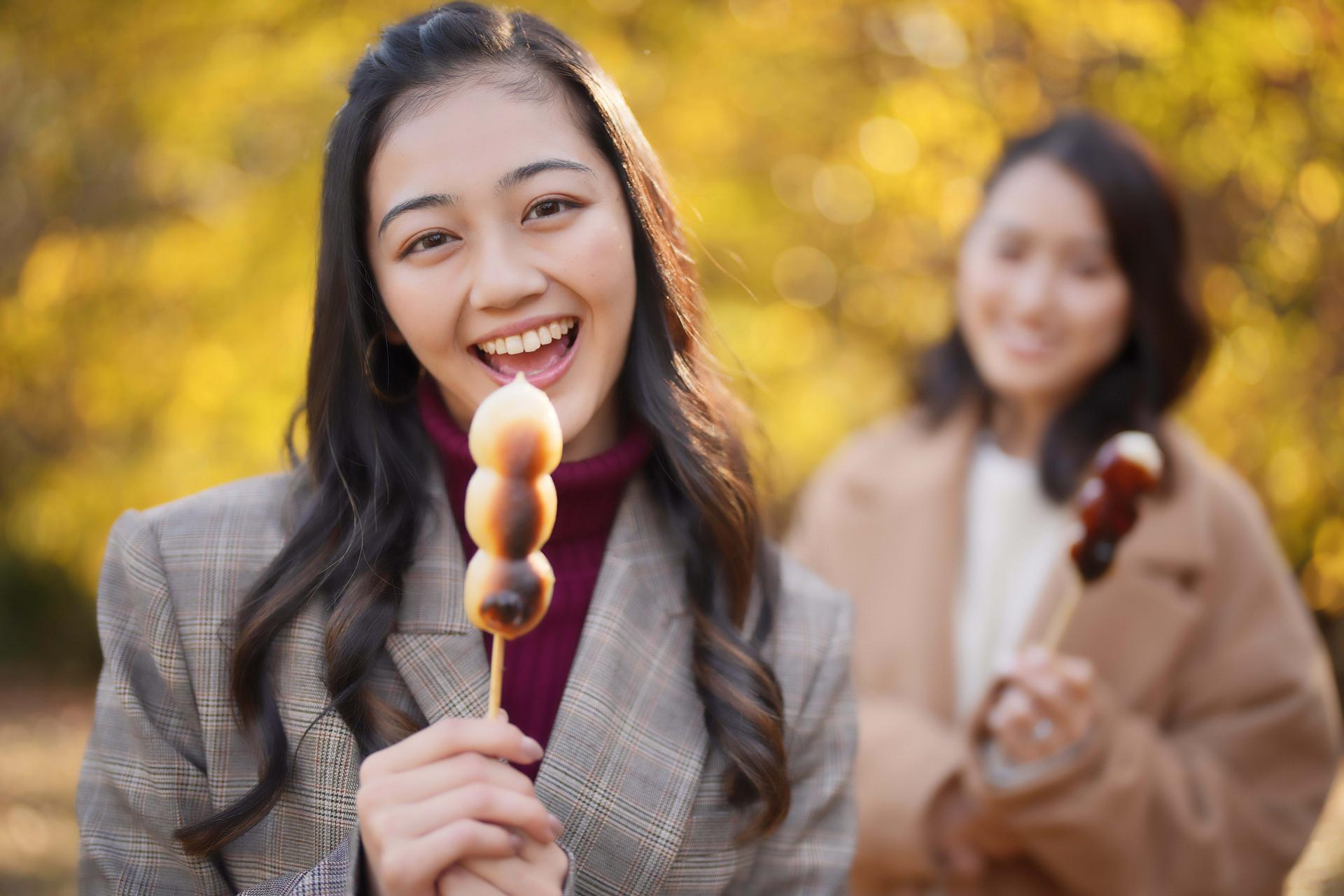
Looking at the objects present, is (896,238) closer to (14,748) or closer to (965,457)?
(965,457)

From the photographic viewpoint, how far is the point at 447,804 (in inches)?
56.3

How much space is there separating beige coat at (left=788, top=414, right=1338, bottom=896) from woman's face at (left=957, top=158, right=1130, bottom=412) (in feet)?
1.34

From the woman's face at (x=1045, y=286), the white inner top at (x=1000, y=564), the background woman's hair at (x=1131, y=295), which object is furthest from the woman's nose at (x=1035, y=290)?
the white inner top at (x=1000, y=564)

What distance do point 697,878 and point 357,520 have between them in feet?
2.76

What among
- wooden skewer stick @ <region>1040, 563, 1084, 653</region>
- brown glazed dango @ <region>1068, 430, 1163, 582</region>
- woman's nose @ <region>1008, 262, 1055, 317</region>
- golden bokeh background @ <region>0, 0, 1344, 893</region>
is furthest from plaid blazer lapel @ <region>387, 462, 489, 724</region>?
golden bokeh background @ <region>0, 0, 1344, 893</region>

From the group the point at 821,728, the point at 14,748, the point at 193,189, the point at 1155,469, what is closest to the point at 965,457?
the point at 1155,469

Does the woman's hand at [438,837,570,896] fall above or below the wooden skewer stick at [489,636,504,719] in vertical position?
below

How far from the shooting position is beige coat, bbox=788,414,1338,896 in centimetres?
296

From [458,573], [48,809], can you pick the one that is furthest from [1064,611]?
[48,809]

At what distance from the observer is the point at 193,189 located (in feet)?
15.4

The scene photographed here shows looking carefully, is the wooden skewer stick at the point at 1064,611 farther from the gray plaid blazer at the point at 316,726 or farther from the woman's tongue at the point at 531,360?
the woman's tongue at the point at 531,360

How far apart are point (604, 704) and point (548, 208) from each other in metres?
0.83

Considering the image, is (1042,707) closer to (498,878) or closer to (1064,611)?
(1064,611)

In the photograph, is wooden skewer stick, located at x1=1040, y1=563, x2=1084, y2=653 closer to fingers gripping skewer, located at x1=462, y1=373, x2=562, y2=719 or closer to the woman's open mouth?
the woman's open mouth
